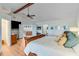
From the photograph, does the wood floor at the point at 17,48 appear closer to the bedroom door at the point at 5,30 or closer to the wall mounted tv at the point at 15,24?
the bedroom door at the point at 5,30

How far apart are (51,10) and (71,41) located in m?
0.63

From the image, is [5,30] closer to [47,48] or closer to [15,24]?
[15,24]

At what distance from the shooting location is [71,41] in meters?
2.07

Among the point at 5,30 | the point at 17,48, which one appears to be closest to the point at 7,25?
the point at 5,30

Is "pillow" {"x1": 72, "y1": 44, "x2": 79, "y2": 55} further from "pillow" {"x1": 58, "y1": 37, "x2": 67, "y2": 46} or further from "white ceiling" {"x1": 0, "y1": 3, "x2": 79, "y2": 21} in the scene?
"white ceiling" {"x1": 0, "y1": 3, "x2": 79, "y2": 21}

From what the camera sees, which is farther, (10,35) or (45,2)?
(10,35)

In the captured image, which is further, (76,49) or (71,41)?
(71,41)

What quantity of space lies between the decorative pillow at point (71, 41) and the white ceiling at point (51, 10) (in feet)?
1.01

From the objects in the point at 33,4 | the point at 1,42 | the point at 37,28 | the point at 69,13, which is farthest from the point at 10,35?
the point at 69,13

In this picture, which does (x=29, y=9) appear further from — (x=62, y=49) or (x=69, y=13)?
(x=62, y=49)

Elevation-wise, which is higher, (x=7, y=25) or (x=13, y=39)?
(x=7, y=25)

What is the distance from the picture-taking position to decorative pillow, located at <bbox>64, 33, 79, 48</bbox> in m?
2.01

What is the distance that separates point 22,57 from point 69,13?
1.07 m

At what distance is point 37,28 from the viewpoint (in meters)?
2.13
